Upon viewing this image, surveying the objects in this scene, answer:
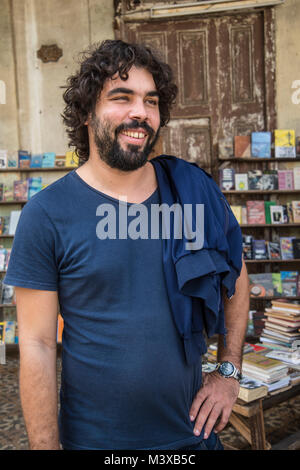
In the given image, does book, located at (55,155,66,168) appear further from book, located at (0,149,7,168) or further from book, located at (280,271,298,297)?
book, located at (280,271,298,297)

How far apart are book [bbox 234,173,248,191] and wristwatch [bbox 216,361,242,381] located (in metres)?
3.97

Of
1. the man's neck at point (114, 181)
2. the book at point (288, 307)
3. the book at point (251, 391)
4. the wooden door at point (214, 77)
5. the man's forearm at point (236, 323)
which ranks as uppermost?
the wooden door at point (214, 77)

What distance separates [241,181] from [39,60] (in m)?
3.19

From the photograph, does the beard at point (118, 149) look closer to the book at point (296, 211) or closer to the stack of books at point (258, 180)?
the stack of books at point (258, 180)

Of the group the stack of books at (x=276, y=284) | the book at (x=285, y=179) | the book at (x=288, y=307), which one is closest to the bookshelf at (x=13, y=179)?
the book at (x=285, y=179)

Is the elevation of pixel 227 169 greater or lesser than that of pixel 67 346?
greater

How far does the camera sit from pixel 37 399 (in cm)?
109

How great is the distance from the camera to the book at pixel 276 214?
4.99 metres

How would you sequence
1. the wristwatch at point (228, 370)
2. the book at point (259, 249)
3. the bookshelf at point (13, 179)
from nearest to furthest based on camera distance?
the wristwatch at point (228, 370)
the book at point (259, 249)
the bookshelf at point (13, 179)

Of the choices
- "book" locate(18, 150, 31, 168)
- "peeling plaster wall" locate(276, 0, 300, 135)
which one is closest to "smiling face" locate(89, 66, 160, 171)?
"book" locate(18, 150, 31, 168)
